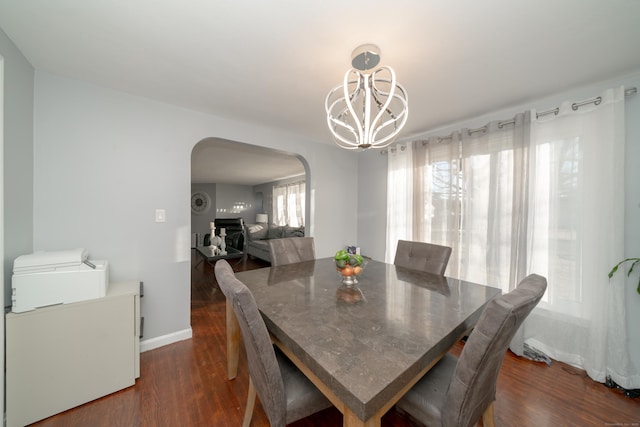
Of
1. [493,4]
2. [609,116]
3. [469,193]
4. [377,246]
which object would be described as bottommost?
[377,246]

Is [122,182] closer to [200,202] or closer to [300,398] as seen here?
[300,398]

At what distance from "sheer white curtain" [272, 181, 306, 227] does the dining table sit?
4627mm

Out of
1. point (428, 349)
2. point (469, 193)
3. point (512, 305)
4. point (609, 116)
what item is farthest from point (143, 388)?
point (609, 116)

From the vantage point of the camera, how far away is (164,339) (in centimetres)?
212

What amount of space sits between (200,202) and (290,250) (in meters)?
7.06

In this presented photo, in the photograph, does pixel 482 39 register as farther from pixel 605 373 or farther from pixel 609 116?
pixel 605 373

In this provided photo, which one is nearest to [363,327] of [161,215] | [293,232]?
[161,215]

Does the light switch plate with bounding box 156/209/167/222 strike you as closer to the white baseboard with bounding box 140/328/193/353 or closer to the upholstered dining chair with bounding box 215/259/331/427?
the white baseboard with bounding box 140/328/193/353

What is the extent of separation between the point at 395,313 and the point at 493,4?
155 cm

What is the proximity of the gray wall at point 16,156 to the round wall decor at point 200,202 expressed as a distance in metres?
6.67

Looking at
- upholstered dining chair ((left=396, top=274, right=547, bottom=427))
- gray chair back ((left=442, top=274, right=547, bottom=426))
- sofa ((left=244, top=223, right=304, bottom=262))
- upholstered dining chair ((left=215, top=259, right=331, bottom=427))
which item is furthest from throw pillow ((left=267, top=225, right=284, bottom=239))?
gray chair back ((left=442, top=274, right=547, bottom=426))

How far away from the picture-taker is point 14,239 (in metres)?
1.43

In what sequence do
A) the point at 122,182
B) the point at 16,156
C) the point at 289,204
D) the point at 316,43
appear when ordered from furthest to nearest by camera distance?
the point at 289,204 → the point at 122,182 → the point at 16,156 → the point at 316,43

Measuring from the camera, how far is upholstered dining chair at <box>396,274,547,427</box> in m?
0.74
